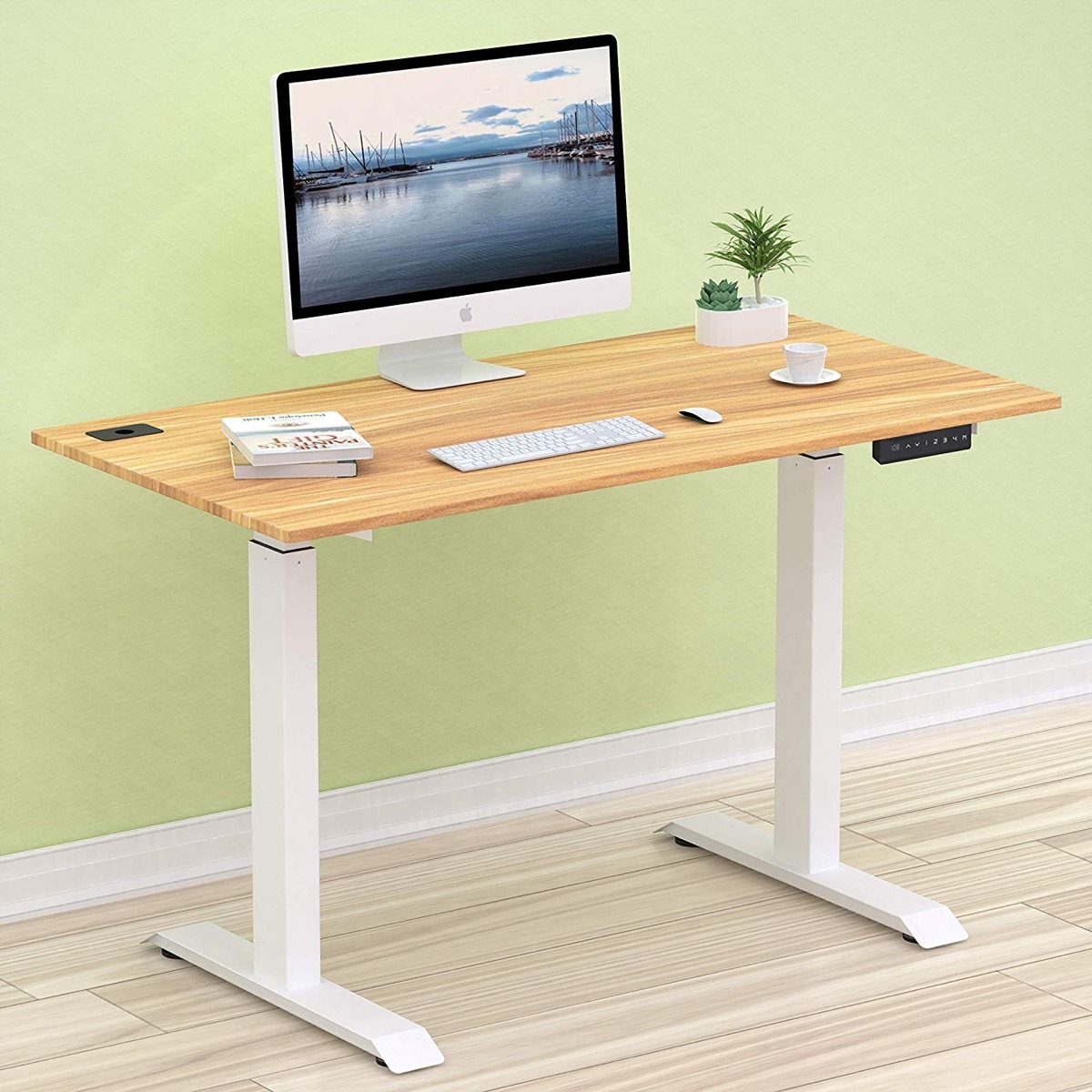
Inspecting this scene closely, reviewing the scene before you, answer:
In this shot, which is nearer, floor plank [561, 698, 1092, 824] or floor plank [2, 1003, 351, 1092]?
floor plank [2, 1003, 351, 1092]

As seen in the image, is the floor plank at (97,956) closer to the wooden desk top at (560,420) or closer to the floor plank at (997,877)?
the wooden desk top at (560,420)

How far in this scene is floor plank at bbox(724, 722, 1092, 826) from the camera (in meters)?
4.04

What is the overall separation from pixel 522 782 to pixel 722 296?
101cm

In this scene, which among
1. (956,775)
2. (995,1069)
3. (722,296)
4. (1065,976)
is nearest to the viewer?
(995,1069)

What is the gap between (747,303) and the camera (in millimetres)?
3654

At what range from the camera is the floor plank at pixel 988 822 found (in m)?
3.84


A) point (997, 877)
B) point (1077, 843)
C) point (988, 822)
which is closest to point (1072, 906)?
point (997, 877)

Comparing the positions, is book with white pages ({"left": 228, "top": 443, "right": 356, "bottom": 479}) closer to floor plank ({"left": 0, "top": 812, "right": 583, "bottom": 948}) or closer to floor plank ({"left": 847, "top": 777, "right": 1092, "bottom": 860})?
floor plank ({"left": 0, "top": 812, "right": 583, "bottom": 948})

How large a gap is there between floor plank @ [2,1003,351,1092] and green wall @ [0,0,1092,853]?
1.94ft

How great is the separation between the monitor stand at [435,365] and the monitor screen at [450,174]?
125 millimetres

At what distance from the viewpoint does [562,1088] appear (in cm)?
301

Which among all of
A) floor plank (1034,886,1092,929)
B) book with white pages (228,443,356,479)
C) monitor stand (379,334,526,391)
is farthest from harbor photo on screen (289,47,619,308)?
floor plank (1034,886,1092,929)

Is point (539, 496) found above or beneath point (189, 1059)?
above

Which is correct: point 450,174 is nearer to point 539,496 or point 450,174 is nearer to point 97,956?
point 539,496
